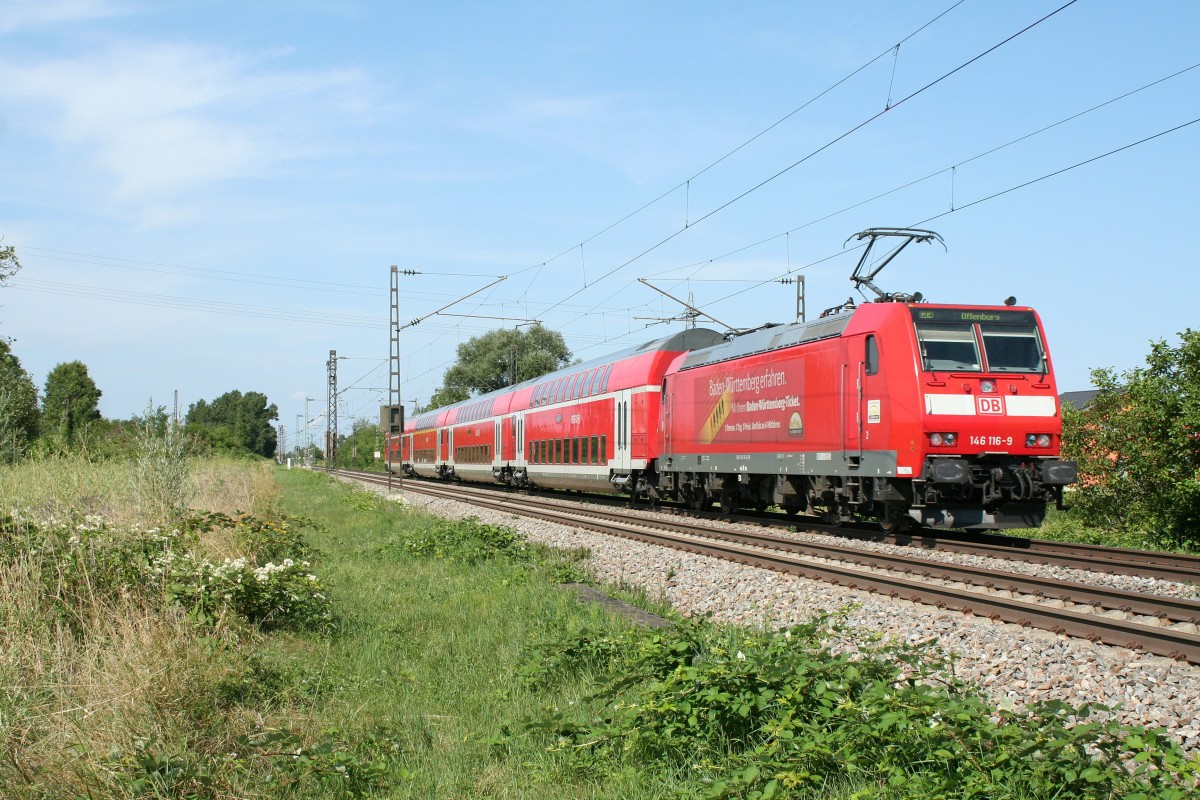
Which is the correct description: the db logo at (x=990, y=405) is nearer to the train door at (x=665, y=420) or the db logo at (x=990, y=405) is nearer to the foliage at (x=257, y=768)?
the train door at (x=665, y=420)

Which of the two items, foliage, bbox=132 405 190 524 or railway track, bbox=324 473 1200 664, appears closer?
railway track, bbox=324 473 1200 664

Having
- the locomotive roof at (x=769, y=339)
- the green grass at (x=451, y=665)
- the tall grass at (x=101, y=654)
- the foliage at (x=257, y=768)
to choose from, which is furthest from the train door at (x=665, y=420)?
the foliage at (x=257, y=768)

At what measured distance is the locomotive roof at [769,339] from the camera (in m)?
16.2

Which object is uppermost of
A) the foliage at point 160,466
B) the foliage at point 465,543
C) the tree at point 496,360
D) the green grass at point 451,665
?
the tree at point 496,360

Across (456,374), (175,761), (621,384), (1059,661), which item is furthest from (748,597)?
(456,374)

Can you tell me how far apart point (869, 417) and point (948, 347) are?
151cm

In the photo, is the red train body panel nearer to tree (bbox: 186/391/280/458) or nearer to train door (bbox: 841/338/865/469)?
train door (bbox: 841/338/865/469)

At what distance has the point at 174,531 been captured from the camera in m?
9.14

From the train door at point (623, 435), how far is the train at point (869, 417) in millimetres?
608

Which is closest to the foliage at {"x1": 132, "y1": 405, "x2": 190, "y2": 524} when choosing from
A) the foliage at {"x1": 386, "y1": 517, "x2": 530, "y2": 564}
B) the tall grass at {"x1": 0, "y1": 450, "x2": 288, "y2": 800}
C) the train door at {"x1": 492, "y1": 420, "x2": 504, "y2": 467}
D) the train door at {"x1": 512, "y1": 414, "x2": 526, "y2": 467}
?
the tall grass at {"x1": 0, "y1": 450, "x2": 288, "y2": 800}

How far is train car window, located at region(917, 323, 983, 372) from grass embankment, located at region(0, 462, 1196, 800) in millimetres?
7478

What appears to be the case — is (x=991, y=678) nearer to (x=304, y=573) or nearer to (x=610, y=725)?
(x=610, y=725)

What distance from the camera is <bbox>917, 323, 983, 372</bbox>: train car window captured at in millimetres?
14234

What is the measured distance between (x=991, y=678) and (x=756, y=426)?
38.7ft
